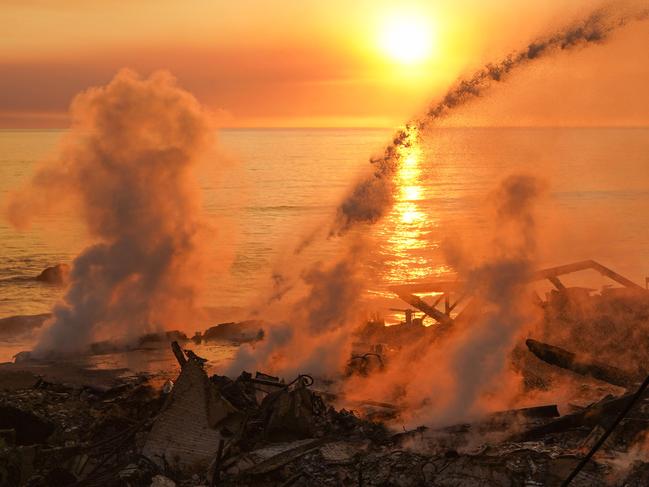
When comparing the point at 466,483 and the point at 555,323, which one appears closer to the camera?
the point at 466,483

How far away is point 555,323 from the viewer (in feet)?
96.4

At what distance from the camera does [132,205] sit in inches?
1604

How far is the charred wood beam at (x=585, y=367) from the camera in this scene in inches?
826

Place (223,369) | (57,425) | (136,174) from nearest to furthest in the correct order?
(57,425), (223,369), (136,174)

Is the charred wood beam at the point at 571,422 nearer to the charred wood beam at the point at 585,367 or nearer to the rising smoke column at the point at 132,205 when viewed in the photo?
the charred wood beam at the point at 585,367

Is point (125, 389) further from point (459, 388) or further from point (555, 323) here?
point (555, 323)

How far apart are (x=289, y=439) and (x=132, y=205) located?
80.5 feet

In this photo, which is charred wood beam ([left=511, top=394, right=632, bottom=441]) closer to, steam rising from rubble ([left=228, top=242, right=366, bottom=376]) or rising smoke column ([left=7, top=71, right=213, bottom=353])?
steam rising from rubble ([left=228, top=242, right=366, bottom=376])

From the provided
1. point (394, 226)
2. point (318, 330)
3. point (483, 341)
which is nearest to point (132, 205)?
point (318, 330)

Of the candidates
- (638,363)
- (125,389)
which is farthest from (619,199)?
(125,389)

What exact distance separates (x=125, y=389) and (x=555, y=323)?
1424cm

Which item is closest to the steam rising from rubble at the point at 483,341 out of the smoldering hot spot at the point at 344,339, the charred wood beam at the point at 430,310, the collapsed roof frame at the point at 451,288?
the smoldering hot spot at the point at 344,339

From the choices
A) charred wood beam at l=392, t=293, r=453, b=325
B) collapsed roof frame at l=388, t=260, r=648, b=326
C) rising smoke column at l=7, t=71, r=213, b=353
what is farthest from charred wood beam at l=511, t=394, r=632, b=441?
rising smoke column at l=7, t=71, r=213, b=353

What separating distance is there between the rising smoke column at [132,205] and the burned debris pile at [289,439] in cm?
1564
